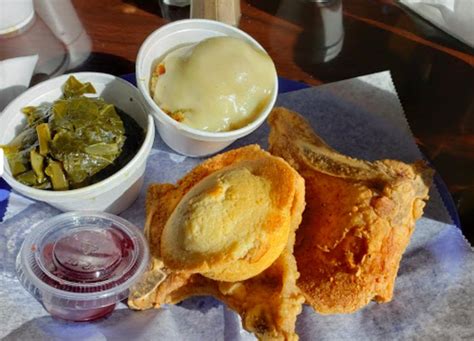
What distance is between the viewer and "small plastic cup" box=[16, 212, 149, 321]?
1.47 meters

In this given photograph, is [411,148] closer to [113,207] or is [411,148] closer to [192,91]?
[192,91]

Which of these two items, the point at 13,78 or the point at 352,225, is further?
the point at 13,78

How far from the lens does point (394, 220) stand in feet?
4.81

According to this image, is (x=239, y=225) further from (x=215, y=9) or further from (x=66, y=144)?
(x=215, y=9)

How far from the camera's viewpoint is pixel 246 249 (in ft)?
4.31

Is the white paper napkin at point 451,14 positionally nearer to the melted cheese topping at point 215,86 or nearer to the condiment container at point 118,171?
the melted cheese topping at point 215,86

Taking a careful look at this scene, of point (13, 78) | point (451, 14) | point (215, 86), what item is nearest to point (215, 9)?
point (215, 86)

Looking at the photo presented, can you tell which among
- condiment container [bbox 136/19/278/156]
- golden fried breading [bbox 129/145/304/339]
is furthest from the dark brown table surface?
golden fried breading [bbox 129/145/304/339]

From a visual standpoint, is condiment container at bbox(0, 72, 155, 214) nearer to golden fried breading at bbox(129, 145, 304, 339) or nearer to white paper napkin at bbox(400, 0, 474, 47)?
golden fried breading at bbox(129, 145, 304, 339)

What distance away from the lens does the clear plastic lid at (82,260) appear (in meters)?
1.46

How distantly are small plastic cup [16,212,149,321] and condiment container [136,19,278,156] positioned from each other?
303mm

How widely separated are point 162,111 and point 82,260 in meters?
0.46

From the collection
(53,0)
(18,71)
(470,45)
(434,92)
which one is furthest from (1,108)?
(470,45)

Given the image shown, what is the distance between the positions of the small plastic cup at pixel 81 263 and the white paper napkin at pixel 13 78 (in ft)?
1.70
